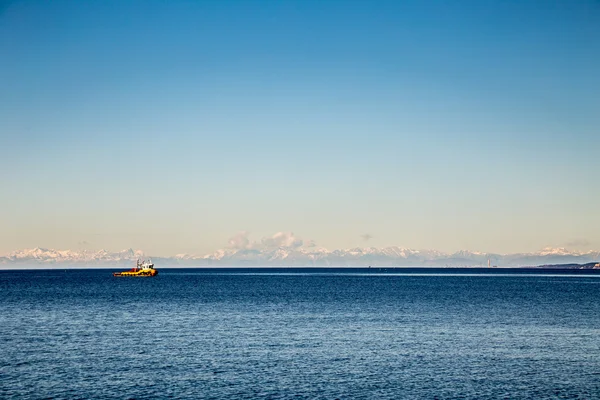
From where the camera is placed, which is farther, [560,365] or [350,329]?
[350,329]

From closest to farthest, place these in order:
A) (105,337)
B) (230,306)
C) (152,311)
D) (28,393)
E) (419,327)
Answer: (28,393), (105,337), (419,327), (152,311), (230,306)

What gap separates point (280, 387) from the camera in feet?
145

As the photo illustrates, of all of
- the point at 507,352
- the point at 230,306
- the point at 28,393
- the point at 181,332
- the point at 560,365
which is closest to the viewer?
the point at 28,393

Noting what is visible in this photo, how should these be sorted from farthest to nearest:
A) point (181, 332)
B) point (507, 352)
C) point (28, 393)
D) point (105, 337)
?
point (181, 332), point (105, 337), point (507, 352), point (28, 393)

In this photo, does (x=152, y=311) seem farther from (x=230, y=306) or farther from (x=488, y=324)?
(x=488, y=324)

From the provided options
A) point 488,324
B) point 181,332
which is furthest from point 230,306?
point 488,324

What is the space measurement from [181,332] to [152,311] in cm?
2806

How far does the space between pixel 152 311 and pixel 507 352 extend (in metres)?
58.3

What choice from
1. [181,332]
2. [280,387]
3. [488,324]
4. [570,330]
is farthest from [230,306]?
[280,387]

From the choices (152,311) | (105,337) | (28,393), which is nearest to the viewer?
(28,393)

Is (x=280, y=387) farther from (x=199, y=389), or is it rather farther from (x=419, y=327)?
(x=419, y=327)

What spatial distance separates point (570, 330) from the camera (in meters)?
73.1

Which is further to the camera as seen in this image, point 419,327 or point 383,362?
point 419,327

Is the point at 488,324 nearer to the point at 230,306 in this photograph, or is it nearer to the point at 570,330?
the point at 570,330
